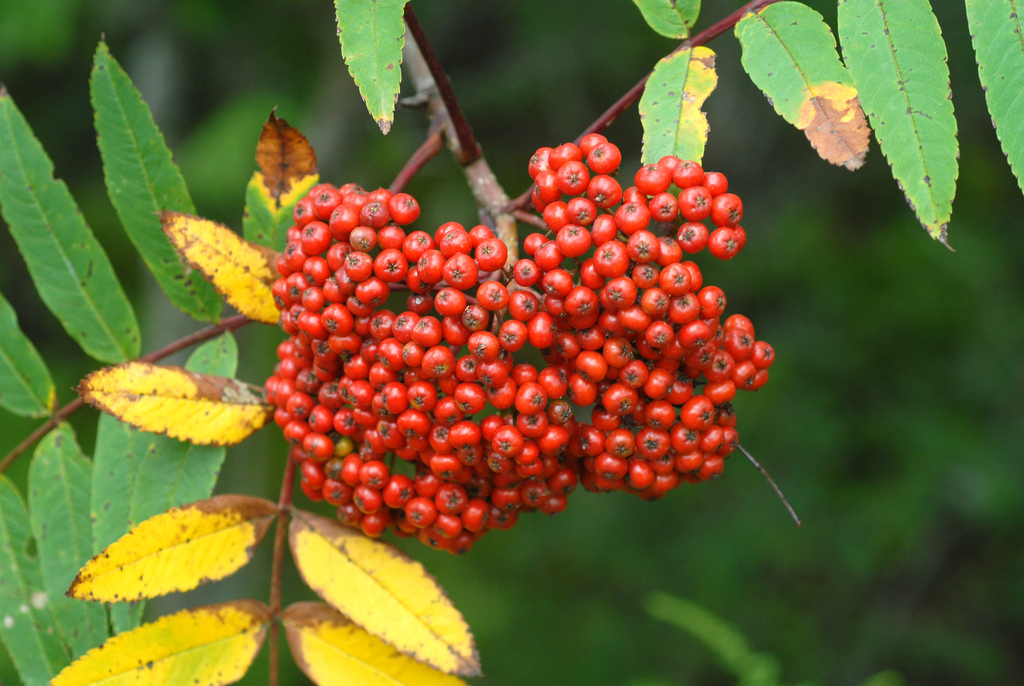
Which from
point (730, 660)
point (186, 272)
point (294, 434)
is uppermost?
point (186, 272)

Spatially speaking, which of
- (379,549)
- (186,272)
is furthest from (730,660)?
(186,272)

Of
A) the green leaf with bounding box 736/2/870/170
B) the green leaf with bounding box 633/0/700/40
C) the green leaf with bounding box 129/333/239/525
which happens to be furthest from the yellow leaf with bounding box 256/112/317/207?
the green leaf with bounding box 736/2/870/170

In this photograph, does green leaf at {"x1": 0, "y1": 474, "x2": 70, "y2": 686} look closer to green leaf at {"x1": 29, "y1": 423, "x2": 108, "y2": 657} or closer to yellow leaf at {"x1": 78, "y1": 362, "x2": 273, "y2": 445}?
green leaf at {"x1": 29, "y1": 423, "x2": 108, "y2": 657}

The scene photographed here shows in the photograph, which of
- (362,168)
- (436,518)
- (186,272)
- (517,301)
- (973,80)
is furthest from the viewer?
(362,168)

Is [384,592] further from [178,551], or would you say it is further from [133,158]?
[133,158]

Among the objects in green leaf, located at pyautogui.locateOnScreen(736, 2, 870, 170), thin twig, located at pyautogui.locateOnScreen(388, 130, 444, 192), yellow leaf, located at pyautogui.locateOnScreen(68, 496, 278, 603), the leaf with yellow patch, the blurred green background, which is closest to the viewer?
green leaf, located at pyautogui.locateOnScreen(736, 2, 870, 170)

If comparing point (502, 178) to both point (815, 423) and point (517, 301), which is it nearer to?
point (815, 423)

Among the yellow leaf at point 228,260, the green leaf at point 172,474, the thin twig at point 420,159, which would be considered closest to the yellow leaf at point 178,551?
the green leaf at point 172,474
